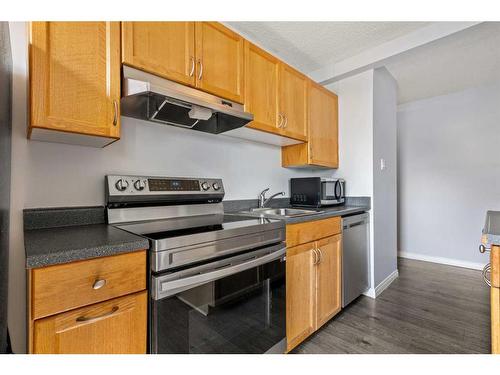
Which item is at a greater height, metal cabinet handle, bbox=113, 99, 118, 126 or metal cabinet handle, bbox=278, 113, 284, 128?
metal cabinet handle, bbox=278, 113, 284, 128

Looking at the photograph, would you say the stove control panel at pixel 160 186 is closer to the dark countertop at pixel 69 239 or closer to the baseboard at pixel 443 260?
the dark countertop at pixel 69 239

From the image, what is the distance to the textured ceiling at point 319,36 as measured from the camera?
77.9 inches

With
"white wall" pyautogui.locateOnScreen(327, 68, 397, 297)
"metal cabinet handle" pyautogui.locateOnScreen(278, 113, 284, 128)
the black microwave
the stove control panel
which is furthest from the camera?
"white wall" pyautogui.locateOnScreen(327, 68, 397, 297)

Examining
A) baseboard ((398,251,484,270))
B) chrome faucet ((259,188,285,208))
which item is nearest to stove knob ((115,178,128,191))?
chrome faucet ((259,188,285,208))

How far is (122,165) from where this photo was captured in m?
1.44

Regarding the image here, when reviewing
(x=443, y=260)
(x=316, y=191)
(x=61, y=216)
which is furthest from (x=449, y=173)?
(x=61, y=216)

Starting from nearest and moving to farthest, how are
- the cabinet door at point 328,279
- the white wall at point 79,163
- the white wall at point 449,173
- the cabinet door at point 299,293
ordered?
the white wall at point 79,163 < the cabinet door at point 299,293 < the cabinet door at point 328,279 < the white wall at point 449,173

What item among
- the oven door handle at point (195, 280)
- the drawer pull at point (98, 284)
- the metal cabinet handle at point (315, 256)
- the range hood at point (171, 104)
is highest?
the range hood at point (171, 104)

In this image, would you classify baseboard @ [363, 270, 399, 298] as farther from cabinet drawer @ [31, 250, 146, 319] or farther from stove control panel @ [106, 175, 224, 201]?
cabinet drawer @ [31, 250, 146, 319]

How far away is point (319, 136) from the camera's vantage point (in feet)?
7.89

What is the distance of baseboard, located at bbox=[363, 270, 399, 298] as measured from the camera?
7.90 feet

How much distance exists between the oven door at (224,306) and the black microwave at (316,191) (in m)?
1.00

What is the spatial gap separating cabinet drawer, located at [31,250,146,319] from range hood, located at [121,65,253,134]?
728 millimetres

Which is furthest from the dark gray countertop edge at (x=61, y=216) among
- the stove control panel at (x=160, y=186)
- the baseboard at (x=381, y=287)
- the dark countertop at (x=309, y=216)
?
the baseboard at (x=381, y=287)
